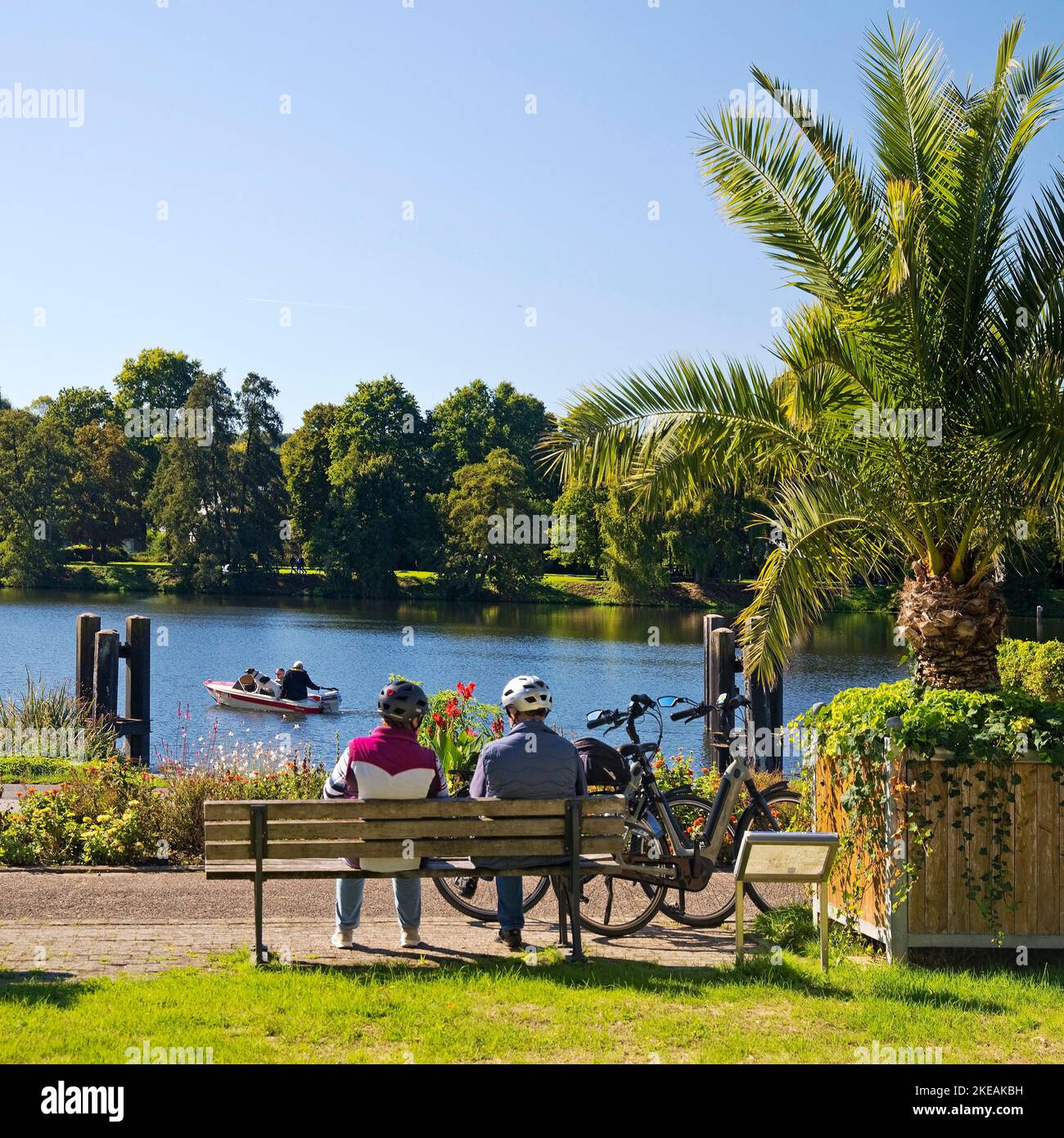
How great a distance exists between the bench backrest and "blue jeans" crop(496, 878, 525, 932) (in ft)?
1.07

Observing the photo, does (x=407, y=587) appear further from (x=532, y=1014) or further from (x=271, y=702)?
(x=532, y=1014)

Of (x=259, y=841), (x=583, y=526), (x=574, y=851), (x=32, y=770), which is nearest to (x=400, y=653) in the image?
(x=583, y=526)

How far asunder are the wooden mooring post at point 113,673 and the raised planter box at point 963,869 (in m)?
11.5

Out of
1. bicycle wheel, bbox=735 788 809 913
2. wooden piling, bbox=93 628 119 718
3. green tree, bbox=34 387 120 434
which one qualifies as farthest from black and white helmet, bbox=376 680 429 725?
green tree, bbox=34 387 120 434

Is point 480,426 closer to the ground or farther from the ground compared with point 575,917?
farther from the ground

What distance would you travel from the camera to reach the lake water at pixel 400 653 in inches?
1183

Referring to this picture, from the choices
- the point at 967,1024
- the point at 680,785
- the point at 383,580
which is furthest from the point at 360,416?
the point at 967,1024

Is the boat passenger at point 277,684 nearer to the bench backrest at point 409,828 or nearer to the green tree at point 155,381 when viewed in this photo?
the bench backrest at point 409,828

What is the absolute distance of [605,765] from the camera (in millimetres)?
7586

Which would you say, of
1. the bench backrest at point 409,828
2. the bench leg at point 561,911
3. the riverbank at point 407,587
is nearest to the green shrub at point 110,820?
the bench backrest at point 409,828

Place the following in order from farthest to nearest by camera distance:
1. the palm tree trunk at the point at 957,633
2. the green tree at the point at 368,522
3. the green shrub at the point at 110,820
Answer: the green tree at the point at 368,522
the green shrub at the point at 110,820
the palm tree trunk at the point at 957,633

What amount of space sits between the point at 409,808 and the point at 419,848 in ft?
0.67

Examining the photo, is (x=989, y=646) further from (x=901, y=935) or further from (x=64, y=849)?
(x=64, y=849)

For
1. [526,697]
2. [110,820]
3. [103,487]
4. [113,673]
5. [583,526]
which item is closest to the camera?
[526,697]
